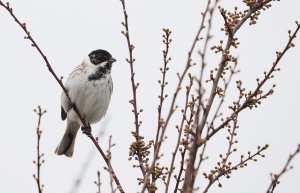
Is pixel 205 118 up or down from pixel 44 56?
down

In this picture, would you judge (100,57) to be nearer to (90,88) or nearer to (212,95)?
(90,88)

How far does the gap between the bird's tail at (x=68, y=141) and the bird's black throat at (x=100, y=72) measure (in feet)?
3.64

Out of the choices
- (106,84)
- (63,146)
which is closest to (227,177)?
(106,84)

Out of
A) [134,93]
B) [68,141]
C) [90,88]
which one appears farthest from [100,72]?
[134,93]

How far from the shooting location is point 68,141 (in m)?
7.95

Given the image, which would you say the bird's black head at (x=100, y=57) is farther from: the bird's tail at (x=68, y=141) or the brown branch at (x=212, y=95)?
the brown branch at (x=212, y=95)

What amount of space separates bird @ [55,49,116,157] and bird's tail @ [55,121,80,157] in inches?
4.2

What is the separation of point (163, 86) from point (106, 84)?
3455 mm

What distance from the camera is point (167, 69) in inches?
151

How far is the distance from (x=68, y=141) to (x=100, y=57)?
4.92 ft

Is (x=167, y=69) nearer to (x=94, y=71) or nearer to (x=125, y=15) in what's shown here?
(x=125, y=15)

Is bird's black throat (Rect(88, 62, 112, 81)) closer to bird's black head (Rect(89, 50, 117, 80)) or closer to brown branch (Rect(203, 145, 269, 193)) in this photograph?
bird's black head (Rect(89, 50, 117, 80))

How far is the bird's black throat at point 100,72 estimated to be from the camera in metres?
7.02

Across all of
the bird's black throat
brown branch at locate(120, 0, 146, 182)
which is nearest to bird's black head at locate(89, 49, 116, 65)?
the bird's black throat
